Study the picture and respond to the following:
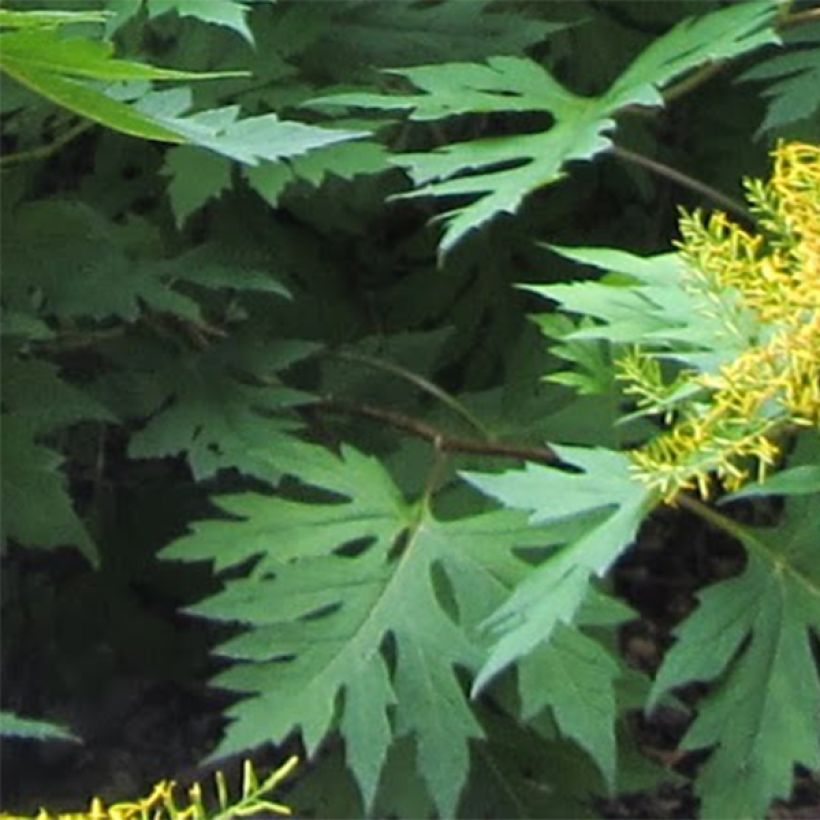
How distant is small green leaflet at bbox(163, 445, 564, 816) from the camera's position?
7.15 feet

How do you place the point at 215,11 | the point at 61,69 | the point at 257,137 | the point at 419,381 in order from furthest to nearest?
the point at 419,381, the point at 215,11, the point at 257,137, the point at 61,69

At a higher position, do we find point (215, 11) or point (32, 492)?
point (215, 11)

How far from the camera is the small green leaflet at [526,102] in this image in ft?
6.34

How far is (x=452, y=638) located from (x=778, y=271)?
0.77 m

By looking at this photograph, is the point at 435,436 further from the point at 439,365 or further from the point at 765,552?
the point at 765,552

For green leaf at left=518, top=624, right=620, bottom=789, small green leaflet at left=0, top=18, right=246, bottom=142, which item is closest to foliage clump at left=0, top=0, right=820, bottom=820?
green leaf at left=518, top=624, right=620, bottom=789

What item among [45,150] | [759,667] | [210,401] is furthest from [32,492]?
[759,667]

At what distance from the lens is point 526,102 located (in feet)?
6.82

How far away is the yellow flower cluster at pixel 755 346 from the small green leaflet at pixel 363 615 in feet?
2.05

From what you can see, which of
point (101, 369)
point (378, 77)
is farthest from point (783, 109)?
point (101, 369)

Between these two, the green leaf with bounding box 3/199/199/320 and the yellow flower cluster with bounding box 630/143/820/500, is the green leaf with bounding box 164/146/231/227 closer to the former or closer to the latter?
the green leaf with bounding box 3/199/199/320

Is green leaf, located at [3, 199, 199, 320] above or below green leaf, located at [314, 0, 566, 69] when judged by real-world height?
below

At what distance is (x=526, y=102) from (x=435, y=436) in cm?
51

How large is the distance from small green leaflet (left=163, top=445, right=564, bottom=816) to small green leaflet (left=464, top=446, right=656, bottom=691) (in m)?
0.39
